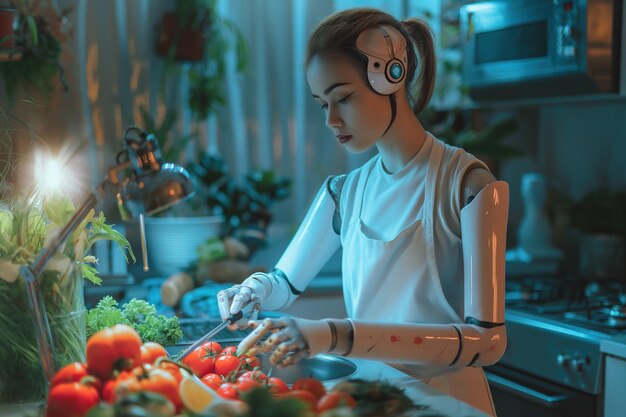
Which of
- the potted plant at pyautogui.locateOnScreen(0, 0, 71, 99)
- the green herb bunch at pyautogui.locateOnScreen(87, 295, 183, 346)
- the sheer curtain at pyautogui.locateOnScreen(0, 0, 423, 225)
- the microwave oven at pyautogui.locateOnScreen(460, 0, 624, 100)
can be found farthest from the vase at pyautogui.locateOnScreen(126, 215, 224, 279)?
the green herb bunch at pyautogui.locateOnScreen(87, 295, 183, 346)

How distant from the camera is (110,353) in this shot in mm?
1215

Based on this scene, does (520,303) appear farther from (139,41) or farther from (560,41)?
(139,41)

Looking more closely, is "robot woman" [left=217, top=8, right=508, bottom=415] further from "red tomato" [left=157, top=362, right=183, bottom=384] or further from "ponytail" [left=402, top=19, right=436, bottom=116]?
"red tomato" [left=157, top=362, right=183, bottom=384]

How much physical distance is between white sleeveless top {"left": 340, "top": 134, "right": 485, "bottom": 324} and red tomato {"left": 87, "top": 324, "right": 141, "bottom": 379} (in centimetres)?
63

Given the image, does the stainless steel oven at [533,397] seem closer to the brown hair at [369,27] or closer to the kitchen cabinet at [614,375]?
the kitchen cabinet at [614,375]

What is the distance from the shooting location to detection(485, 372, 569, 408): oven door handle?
2.21 metres

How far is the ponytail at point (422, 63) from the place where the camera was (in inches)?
68.4

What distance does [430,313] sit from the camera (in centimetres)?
165

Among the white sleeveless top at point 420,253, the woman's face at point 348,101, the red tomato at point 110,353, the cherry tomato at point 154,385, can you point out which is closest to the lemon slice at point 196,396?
the cherry tomato at point 154,385

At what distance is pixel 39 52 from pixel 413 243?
177 cm

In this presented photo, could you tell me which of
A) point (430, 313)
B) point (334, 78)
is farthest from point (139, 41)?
point (430, 313)

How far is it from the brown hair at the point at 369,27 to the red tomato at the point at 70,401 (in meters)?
0.84

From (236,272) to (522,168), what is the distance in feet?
4.41

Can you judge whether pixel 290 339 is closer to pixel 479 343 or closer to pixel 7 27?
pixel 479 343
